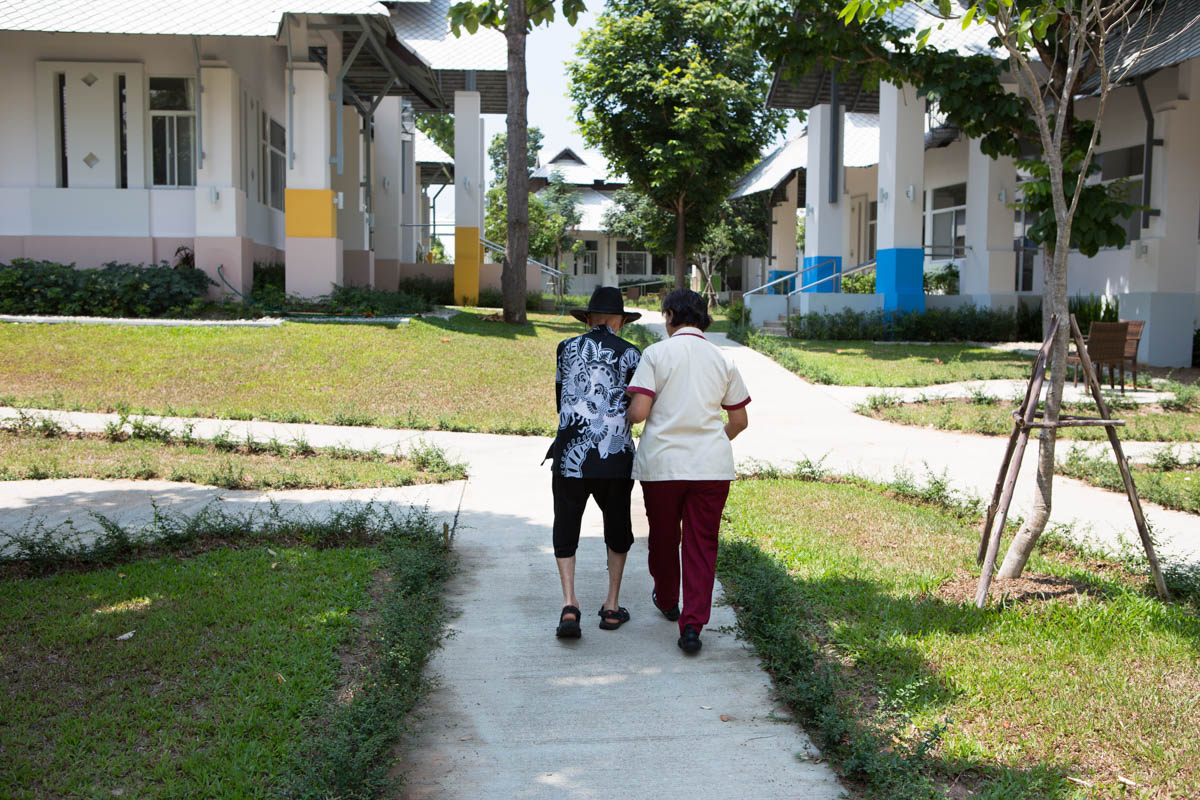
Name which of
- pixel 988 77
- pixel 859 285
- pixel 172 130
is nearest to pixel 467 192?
pixel 172 130

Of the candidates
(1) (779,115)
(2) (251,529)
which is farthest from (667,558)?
(1) (779,115)

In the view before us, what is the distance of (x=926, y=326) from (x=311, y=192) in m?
12.6

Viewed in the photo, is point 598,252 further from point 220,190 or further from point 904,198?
point 220,190

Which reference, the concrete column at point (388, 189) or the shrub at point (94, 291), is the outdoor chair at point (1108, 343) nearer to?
the shrub at point (94, 291)

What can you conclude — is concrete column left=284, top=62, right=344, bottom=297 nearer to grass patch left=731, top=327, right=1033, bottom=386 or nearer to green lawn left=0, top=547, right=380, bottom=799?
grass patch left=731, top=327, right=1033, bottom=386

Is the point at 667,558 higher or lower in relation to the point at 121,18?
lower

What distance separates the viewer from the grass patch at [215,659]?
360cm

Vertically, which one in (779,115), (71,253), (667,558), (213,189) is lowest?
(667,558)

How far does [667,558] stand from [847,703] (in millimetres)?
1403

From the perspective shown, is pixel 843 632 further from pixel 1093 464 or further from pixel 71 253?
pixel 71 253

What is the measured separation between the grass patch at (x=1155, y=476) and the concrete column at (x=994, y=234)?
12.9m

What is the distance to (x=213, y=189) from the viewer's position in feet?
57.4

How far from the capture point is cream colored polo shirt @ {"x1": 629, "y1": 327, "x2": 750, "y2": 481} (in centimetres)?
507

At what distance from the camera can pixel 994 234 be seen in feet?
72.1
